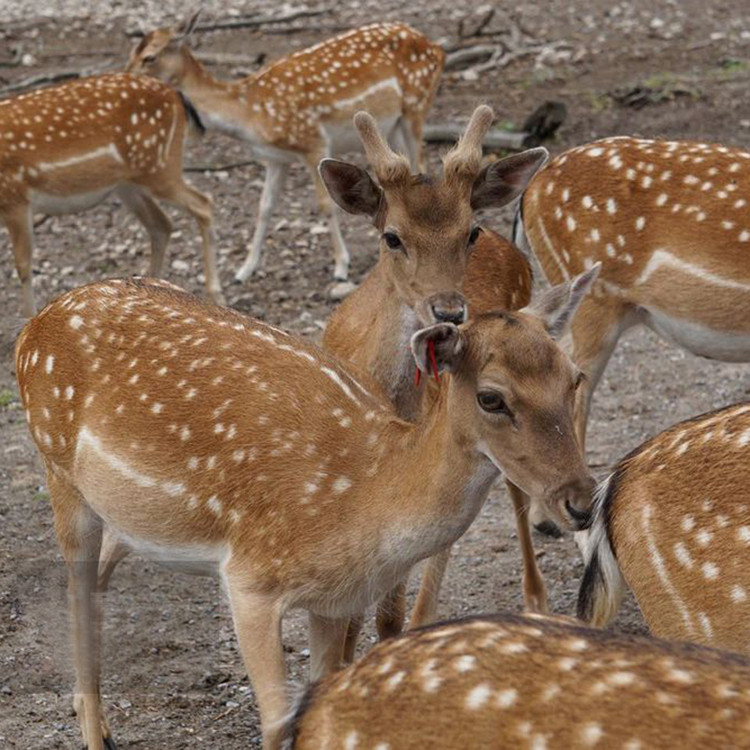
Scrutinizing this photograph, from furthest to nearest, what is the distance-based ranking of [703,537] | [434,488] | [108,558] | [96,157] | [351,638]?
[96,157]
[108,558]
[351,638]
[434,488]
[703,537]

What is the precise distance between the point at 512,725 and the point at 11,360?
6331 millimetres

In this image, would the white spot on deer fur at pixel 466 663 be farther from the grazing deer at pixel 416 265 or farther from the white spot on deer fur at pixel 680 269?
the white spot on deer fur at pixel 680 269

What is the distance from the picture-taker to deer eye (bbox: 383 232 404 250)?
5.81 metres

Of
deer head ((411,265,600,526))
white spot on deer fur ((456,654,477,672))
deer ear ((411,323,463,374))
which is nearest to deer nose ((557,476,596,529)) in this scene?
deer head ((411,265,600,526))

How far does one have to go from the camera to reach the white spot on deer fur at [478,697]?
121 inches

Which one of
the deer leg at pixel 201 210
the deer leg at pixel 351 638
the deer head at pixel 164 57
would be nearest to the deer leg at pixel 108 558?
the deer leg at pixel 351 638

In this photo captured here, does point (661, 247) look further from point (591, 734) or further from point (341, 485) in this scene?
point (591, 734)

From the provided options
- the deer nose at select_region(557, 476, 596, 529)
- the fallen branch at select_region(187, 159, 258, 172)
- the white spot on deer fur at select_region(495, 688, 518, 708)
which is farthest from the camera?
the fallen branch at select_region(187, 159, 258, 172)

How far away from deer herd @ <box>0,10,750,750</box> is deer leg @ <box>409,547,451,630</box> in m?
0.01

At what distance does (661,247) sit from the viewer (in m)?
6.64

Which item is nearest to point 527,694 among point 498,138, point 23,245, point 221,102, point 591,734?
point 591,734

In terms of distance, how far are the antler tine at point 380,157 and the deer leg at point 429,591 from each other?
135 centimetres

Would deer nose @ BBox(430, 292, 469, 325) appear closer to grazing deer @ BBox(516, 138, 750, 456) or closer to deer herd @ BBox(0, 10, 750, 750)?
deer herd @ BBox(0, 10, 750, 750)

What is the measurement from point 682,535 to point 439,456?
690mm
